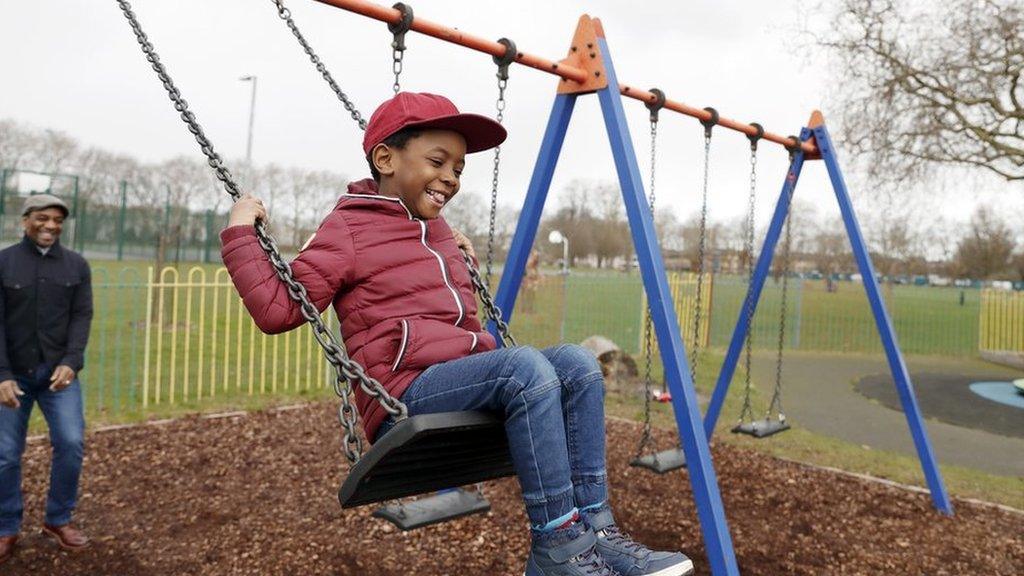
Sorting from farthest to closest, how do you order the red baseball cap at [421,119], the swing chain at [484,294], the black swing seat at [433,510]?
the black swing seat at [433,510]
the swing chain at [484,294]
the red baseball cap at [421,119]

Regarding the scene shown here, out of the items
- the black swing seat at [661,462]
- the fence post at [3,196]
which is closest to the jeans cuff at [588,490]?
the black swing seat at [661,462]

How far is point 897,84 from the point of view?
10.0 meters

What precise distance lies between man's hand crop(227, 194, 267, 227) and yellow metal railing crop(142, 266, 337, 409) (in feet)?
14.6

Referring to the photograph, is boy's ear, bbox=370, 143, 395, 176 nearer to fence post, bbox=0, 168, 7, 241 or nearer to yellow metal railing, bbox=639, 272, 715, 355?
yellow metal railing, bbox=639, 272, 715, 355

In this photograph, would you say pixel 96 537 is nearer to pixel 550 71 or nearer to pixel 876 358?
pixel 550 71

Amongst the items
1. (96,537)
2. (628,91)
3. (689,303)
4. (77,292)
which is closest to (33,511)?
(96,537)

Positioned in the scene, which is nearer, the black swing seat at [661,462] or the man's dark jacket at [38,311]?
the man's dark jacket at [38,311]

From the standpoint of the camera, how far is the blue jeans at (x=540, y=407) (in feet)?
5.29

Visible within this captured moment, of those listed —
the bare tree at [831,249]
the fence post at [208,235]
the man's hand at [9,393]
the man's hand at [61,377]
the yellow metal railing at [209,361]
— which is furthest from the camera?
the bare tree at [831,249]

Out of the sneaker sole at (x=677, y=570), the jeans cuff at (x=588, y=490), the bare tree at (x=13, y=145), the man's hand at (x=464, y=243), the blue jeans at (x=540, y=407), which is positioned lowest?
the sneaker sole at (x=677, y=570)

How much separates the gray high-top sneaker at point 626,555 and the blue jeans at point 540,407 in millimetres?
51

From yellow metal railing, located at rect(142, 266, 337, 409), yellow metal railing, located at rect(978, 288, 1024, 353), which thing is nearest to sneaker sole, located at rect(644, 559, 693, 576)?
yellow metal railing, located at rect(142, 266, 337, 409)

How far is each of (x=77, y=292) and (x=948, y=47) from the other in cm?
1086

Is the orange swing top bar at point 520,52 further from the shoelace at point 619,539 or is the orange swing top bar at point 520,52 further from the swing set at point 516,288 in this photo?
the shoelace at point 619,539
